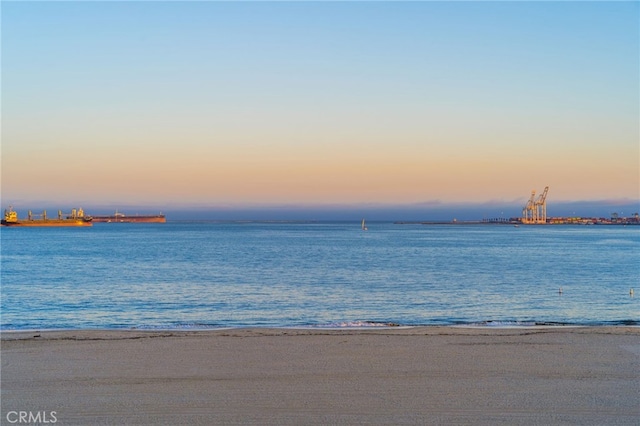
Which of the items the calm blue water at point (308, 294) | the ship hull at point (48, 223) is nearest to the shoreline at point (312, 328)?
the calm blue water at point (308, 294)

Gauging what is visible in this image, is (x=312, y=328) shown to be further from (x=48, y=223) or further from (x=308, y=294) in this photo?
(x=48, y=223)

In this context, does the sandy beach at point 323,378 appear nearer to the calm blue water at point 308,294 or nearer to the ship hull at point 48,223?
the calm blue water at point 308,294

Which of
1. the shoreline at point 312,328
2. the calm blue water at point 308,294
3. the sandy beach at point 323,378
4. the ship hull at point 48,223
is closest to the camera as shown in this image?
the sandy beach at point 323,378

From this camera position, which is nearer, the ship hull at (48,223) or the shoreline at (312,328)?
the shoreline at (312,328)

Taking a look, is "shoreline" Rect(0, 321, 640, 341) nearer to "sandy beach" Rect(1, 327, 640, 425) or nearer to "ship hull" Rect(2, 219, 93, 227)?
"sandy beach" Rect(1, 327, 640, 425)

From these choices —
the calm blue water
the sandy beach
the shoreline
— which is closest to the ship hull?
the calm blue water

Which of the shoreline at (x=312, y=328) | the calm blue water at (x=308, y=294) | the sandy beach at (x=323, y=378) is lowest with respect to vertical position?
the calm blue water at (x=308, y=294)

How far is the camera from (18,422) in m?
7.43

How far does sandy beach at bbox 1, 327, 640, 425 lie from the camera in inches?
303

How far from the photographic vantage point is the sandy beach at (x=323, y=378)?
7707 millimetres

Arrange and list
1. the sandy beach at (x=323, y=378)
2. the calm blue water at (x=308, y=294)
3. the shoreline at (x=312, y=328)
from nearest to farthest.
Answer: the sandy beach at (x=323, y=378), the shoreline at (x=312, y=328), the calm blue water at (x=308, y=294)

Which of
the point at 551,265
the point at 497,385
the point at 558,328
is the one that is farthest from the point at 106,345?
the point at 551,265

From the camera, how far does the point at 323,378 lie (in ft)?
31.0

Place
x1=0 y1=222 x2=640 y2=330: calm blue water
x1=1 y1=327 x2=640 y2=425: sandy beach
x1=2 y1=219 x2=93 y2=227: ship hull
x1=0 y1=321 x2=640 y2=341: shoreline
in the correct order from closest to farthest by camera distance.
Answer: x1=1 y1=327 x2=640 y2=425: sandy beach → x1=0 y1=321 x2=640 y2=341: shoreline → x1=0 y1=222 x2=640 y2=330: calm blue water → x1=2 y1=219 x2=93 y2=227: ship hull
